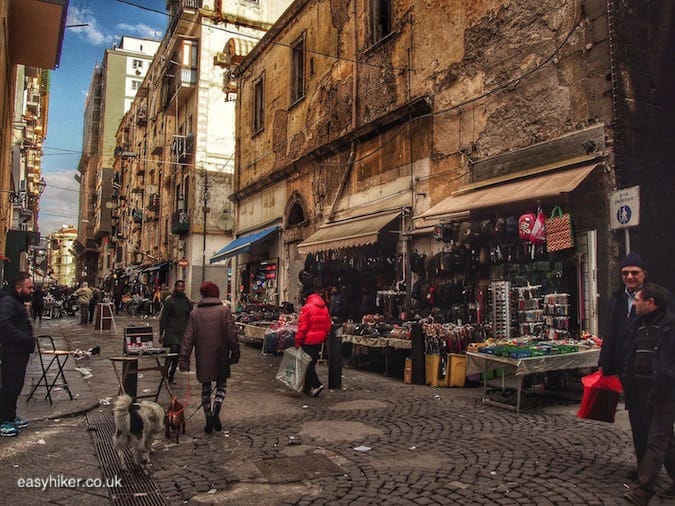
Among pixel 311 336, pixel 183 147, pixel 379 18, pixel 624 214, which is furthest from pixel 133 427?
pixel 183 147

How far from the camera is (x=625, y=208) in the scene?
7484mm

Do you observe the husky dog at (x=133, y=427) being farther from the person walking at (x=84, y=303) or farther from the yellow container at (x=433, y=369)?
the person walking at (x=84, y=303)

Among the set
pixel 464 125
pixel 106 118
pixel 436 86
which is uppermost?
pixel 106 118

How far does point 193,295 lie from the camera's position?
29.7 meters

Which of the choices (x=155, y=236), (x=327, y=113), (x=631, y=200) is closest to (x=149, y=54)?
(x=155, y=236)

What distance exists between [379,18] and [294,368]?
1045 centimetres

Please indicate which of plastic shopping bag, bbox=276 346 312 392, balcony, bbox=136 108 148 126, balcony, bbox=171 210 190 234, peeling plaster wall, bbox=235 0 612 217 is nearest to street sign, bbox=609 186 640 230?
peeling plaster wall, bbox=235 0 612 217

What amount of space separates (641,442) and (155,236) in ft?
132

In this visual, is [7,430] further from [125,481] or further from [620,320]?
[620,320]

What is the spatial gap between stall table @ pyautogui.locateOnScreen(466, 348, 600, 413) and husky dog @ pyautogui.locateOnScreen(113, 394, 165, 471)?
439cm

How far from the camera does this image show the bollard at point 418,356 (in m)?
9.21

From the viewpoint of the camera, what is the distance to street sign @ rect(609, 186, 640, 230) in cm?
727

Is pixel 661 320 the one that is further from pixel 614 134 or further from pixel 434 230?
pixel 434 230

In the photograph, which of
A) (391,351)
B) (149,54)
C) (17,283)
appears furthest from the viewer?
(149,54)
